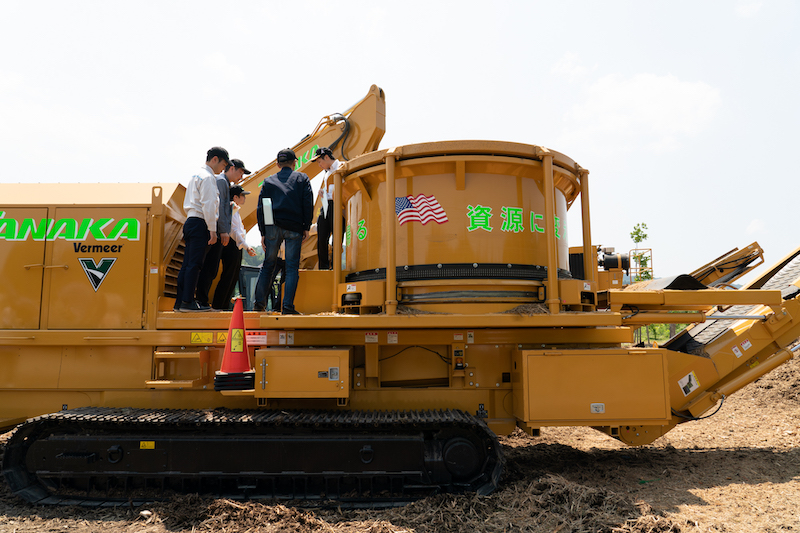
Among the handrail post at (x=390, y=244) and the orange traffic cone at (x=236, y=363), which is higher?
the handrail post at (x=390, y=244)

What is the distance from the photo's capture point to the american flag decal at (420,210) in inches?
206

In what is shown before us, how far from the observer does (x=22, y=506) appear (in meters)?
4.69

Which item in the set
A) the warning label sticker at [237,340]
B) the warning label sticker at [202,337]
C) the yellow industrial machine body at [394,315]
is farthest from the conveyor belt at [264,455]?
the warning label sticker at [202,337]

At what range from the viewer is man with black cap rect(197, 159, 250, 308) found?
565 centimetres

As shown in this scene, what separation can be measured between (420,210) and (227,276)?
2674 mm

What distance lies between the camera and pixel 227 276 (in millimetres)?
6176

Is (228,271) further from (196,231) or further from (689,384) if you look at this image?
(689,384)

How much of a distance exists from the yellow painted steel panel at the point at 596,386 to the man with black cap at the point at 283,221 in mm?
2818

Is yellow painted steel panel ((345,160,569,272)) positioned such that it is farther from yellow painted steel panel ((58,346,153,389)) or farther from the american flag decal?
yellow painted steel panel ((58,346,153,389))

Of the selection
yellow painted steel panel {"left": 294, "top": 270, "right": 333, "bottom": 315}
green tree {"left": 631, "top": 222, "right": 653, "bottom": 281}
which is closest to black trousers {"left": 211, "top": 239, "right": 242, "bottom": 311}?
yellow painted steel panel {"left": 294, "top": 270, "right": 333, "bottom": 315}

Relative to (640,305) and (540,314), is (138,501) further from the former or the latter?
(640,305)

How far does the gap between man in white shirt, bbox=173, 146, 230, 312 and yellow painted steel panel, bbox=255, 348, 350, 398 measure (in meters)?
1.19

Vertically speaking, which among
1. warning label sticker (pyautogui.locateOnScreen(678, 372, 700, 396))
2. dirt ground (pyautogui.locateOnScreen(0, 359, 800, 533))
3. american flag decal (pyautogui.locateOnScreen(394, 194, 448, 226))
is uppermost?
american flag decal (pyautogui.locateOnScreen(394, 194, 448, 226))

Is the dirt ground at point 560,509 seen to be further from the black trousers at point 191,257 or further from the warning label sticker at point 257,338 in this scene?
the black trousers at point 191,257
